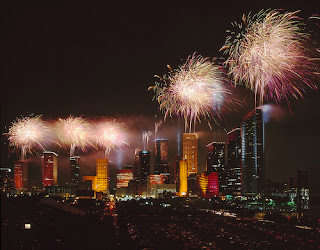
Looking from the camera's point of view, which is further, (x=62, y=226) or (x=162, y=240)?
(x=62, y=226)

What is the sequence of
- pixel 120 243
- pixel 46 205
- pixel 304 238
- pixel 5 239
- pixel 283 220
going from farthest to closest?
pixel 46 205 → pixel 283 220 → pixel 304 238 → pixel 120 243 → pixel 5 239

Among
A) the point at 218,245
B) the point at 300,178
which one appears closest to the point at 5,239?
the point at 218,245

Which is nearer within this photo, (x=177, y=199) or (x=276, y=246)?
(x=276, y=246)

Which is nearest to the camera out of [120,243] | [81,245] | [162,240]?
[81,245]

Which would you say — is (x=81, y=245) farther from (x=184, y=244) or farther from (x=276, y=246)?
(x=276, y=246)

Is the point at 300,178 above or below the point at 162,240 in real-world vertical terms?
above

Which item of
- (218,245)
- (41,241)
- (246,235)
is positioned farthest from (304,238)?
(41,241)

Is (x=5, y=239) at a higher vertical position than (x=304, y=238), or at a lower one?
higher

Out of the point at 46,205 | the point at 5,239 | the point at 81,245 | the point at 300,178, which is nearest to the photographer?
the point at 5,239

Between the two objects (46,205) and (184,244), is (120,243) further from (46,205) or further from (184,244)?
(46,205)
